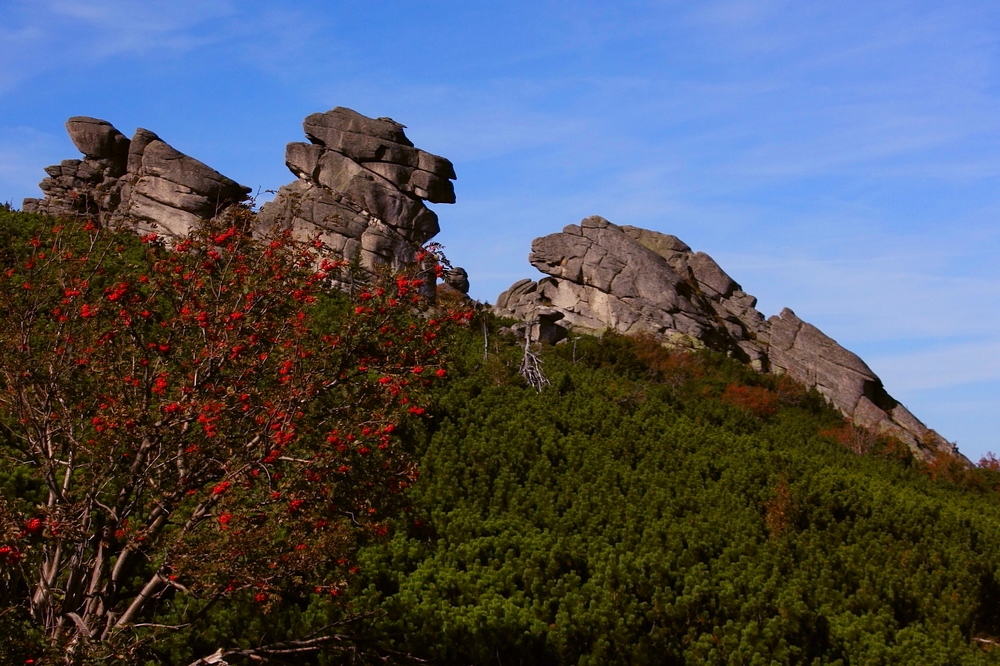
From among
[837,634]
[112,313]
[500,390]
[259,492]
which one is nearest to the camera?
[259,492]

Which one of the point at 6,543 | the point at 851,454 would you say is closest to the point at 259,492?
the point at 6,543

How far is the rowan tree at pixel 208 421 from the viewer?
30.2ft

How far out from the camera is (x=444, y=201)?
42.5 metres

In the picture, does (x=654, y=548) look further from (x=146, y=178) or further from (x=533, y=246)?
(x=533, y=246)

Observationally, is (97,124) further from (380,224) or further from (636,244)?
(636,244)

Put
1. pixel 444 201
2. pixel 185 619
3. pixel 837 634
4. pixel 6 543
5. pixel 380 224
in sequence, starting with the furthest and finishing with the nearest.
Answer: pixel 444 201, pixel 380 224, pixel 837 634, pixel 185 619, pixel 6 543

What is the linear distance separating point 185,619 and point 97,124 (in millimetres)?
35832

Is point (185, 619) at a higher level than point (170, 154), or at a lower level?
lower

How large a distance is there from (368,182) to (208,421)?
32.1 metres

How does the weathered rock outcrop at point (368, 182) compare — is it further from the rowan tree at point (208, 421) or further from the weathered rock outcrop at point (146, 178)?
the rowan tree at point (208, 421)

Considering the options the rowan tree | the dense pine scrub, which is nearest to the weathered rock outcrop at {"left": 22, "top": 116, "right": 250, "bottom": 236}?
the dense pine scrub

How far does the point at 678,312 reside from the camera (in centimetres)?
4700

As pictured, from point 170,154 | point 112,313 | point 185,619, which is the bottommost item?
point 185,619

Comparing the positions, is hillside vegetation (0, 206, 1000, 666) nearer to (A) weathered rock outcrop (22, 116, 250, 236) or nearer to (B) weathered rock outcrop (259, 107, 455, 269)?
(A) weathered rock outcrop (22, 116, 250, 236)
